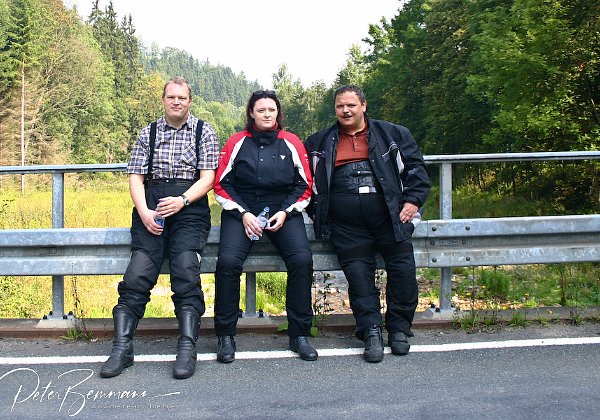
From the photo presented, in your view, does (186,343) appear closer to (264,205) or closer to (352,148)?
(264,205)

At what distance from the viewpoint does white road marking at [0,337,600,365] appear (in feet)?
13.9

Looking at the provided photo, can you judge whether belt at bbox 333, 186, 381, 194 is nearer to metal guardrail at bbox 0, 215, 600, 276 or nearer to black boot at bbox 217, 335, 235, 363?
metal guardrail at bbox 0, 215, 600, 276

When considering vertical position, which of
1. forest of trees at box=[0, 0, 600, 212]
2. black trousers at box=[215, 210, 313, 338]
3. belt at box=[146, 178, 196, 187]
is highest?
forest of trees at box=[0, 0, 600, 212]

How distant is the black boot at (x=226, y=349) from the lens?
13.8ft

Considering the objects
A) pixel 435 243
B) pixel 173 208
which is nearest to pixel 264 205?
pixel 173 208

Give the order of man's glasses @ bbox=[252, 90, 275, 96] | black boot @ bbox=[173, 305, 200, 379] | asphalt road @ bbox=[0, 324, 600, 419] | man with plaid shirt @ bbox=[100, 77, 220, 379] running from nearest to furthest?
asphalt road @ bbox=[0, 324, 600, 419], black boot @ bbox=[173, 305, 200, 379], man with plaid shirt @ bbox=[100, 77, 220, 379], man's glasses @ bbox=[252, 90, 275, 96]

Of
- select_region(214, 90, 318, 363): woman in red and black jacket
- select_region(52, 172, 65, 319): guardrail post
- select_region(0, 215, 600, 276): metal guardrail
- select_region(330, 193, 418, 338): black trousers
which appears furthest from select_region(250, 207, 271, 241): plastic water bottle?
select_region(52, 172, 65, 319): guardrail post

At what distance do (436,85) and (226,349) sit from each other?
2978cm

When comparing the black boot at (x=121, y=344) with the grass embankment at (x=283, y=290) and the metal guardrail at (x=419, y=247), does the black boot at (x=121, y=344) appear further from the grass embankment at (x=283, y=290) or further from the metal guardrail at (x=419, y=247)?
the grass embankment at (x=283, y=290)

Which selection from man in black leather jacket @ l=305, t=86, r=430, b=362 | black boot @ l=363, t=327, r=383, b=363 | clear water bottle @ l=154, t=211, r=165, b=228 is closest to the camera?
black boot @ l=363, t=327, r=383, b=363

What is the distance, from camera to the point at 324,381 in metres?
3.86

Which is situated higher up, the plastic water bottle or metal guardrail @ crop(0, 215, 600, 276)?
the plastic water bottle

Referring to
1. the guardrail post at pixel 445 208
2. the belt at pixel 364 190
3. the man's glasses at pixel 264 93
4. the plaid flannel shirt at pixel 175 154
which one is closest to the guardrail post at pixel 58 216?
the plaid flannel shirt at pixel 175 154

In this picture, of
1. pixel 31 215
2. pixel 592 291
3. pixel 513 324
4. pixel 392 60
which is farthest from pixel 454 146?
pixel 513 324
